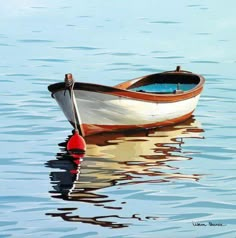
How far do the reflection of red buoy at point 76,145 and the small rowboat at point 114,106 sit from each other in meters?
1.66

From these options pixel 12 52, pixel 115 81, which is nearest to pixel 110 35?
pixel 12 52

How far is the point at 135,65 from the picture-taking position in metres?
43.2

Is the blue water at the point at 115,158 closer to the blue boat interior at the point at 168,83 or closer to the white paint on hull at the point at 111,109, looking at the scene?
the white paint on hull at the point at 111,109

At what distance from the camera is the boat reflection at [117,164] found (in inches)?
731

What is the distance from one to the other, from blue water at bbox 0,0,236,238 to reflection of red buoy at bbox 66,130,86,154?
305 mm

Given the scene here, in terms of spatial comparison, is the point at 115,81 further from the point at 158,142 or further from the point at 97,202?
the point at 97,202

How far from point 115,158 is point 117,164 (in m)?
0.74

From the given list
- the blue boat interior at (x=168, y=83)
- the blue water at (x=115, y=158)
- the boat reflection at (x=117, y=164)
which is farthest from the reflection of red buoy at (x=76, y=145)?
the blue boat interior at (x=168, y=83)

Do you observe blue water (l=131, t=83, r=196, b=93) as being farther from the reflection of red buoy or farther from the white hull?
the reflection of red buoy

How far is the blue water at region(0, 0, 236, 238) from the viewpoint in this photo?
16344 millimetres

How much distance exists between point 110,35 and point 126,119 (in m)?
30.5

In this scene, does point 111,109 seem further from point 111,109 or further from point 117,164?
point 117,164

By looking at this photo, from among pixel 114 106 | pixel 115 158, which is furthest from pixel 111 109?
pixel 115 158

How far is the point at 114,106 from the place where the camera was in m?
25.0
